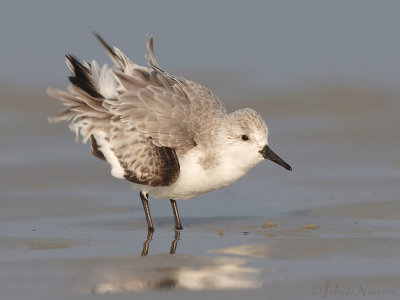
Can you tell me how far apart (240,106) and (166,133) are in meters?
5.96

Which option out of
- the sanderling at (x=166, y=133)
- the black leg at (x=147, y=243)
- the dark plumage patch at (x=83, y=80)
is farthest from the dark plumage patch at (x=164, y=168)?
the dark plumage patch at (x=83, y=80)

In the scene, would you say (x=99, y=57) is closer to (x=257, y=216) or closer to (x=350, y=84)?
(x=350, y=84)

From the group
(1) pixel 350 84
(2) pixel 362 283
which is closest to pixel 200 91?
(2) pixel 362 283

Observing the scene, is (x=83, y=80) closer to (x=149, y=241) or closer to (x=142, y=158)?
(x=142, y=158)

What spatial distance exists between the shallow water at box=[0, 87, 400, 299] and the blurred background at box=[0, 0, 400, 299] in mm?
38

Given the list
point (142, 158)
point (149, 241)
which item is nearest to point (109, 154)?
point (142, 158)

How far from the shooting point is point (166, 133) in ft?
32.9

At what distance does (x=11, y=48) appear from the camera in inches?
696

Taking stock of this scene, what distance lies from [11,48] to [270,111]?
5231 mm

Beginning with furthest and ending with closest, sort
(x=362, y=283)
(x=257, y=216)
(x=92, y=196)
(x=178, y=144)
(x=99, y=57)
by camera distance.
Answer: (x=99, y=57), (x=92, y=196), (x=257, y=216), (x=178, y=144), (x=362, y=283)

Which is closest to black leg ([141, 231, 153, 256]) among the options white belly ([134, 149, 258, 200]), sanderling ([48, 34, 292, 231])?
sanderling ([48, 34, 292, 231])

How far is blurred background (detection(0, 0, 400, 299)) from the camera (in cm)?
1075

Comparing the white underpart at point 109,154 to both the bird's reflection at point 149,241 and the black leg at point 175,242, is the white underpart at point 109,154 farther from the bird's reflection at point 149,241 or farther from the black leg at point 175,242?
the black leg at point 175,242

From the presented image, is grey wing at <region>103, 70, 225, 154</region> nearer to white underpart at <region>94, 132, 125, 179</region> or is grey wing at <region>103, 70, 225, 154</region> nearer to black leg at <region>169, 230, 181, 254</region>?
white underpart at <region>94, 132, 125, 179</region>
